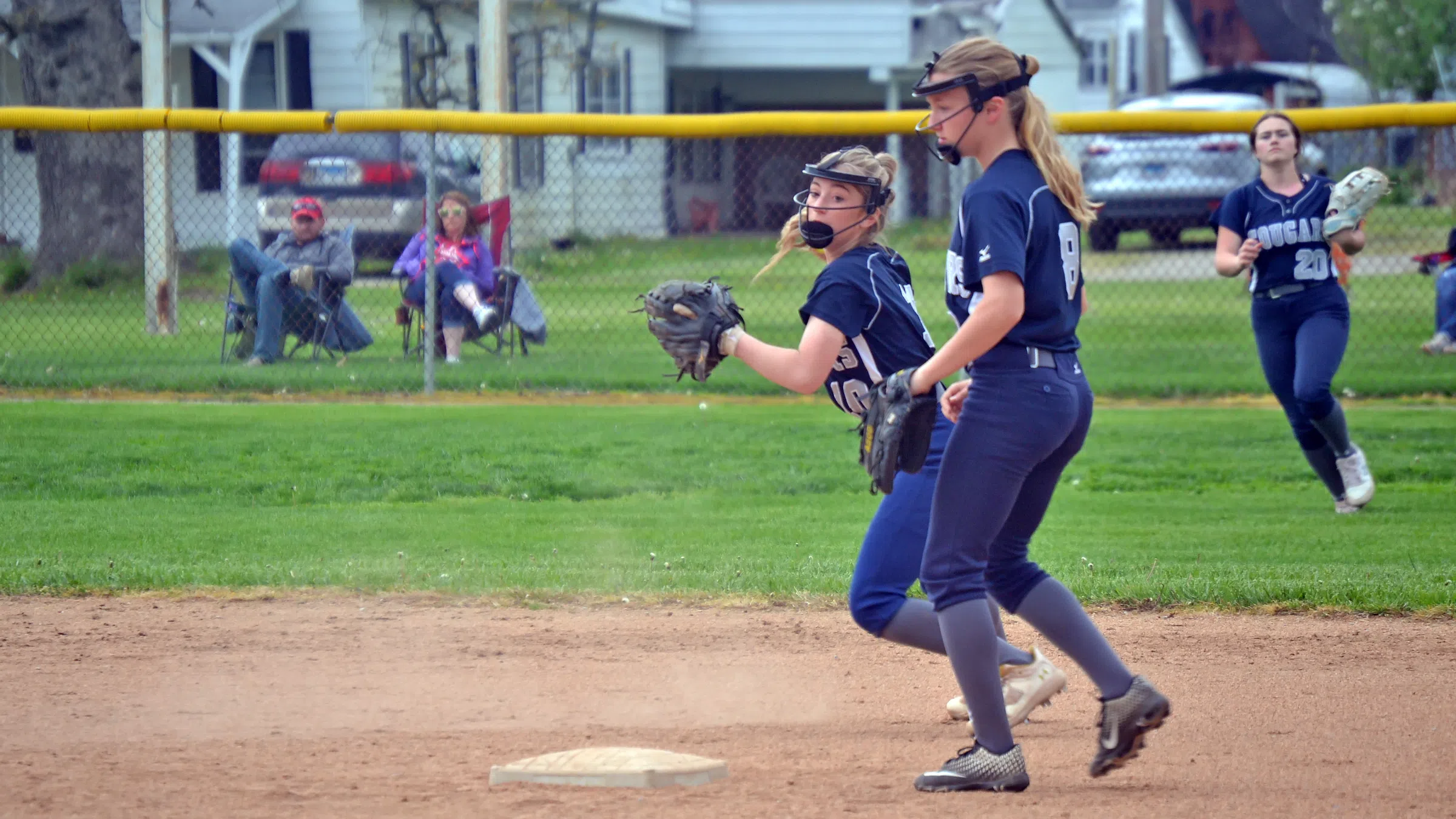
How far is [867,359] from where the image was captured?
4043 mm

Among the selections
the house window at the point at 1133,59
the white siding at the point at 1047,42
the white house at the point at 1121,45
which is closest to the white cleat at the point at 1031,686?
the white siding at the point at 1047,42

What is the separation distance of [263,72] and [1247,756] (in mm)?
21067

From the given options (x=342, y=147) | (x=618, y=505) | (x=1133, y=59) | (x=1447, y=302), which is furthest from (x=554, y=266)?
(x=1133, y=59)

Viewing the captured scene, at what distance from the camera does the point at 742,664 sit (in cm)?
512

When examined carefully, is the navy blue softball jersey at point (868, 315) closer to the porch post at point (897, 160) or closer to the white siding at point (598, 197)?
the porch post at point (897, 160)

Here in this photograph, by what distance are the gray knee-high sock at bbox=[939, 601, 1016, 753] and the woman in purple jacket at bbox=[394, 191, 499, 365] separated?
311 inches

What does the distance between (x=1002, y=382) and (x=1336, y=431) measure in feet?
14.4

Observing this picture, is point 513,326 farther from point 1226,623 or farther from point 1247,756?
point 1247,756

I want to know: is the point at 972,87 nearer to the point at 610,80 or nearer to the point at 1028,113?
the point at 1028,113

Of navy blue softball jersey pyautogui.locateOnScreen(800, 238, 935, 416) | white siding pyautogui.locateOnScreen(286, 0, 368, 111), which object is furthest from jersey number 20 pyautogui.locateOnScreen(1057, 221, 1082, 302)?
white siding pyautogui.locateOnScreen(286, 0, 368, 111)

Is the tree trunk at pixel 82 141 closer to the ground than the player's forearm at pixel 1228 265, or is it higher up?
higher up

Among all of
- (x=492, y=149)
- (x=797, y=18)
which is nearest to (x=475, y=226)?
(x=492, y=149)

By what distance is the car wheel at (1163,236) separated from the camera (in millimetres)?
15281

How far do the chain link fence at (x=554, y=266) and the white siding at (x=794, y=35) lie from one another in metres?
11.5
